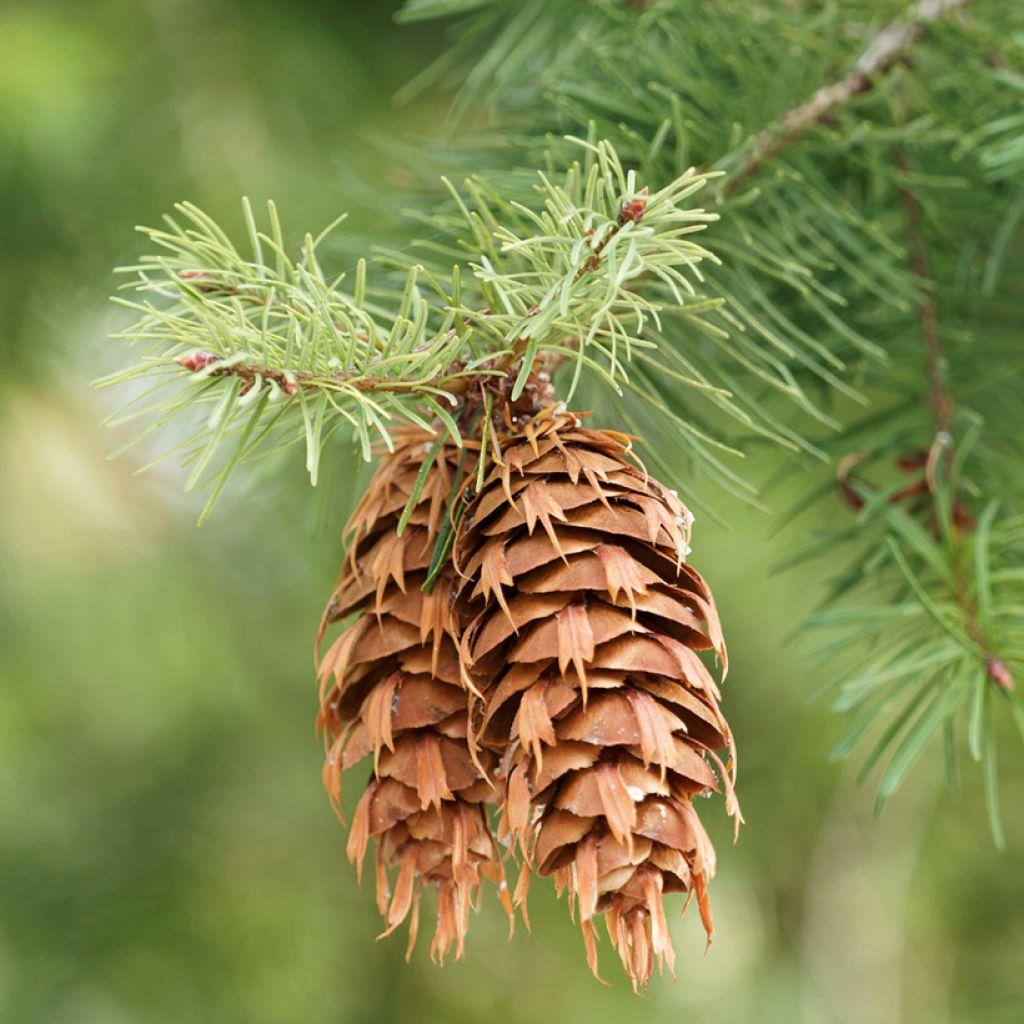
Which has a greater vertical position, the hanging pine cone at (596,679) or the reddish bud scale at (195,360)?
the reddish bud scale at (195,360)

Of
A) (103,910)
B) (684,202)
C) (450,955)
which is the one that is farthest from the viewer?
(450,955)

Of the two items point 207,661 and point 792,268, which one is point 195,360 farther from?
point 207,661

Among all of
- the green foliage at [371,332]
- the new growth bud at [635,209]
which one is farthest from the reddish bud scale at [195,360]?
the new growth bud at [635,209]

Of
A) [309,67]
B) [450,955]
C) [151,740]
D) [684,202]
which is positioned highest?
[309,67]

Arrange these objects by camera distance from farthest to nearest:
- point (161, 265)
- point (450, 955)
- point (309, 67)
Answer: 1. point (450, 955)
2. point (309, 67)
3. point (161, 265)

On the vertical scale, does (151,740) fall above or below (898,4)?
below

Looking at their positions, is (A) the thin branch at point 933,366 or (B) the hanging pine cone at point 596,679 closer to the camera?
(B) the hanging pine cone at point 596,679

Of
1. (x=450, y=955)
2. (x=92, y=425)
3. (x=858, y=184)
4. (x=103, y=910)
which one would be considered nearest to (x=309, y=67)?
(x=92, y=425)

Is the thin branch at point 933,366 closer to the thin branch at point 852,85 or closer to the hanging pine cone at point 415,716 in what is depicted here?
the thin branch at point 852,85

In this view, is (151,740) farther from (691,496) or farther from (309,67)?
(691,496)

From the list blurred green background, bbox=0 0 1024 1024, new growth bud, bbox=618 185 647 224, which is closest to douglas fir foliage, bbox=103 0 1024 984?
new growth bud, bbox=618 185 647 224
